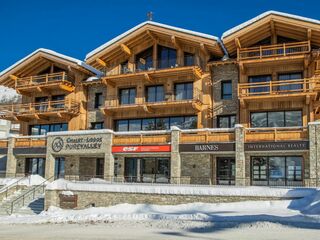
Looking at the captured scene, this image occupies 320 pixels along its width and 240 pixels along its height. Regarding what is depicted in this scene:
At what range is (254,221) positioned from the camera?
14922 mm

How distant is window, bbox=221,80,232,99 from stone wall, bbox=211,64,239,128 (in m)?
0.27

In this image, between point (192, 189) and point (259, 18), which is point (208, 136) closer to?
point (192, 189)

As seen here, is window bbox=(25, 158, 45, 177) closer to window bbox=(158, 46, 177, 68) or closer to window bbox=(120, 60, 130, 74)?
window bbox=(120, 60, 130, 74)

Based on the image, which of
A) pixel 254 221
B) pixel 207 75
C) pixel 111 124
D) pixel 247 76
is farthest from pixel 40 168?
pixel 254 221

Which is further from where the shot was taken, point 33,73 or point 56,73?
point 33,73

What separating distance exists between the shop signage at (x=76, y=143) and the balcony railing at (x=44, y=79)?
6.34 metres

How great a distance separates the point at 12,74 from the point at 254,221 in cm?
2834

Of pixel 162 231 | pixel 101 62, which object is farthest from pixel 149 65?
pixel 162 231

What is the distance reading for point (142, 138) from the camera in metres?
26.4

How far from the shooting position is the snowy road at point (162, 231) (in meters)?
13.0

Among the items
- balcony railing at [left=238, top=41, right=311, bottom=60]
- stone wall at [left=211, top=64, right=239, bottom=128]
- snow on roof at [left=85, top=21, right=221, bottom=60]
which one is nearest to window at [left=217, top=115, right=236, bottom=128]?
stone wall at [left=211, top=64, right=239, bottom=128]

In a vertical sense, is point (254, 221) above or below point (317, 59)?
below

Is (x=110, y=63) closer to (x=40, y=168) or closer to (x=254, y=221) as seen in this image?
(x=40, y=168)

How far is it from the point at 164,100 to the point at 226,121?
511 cm
